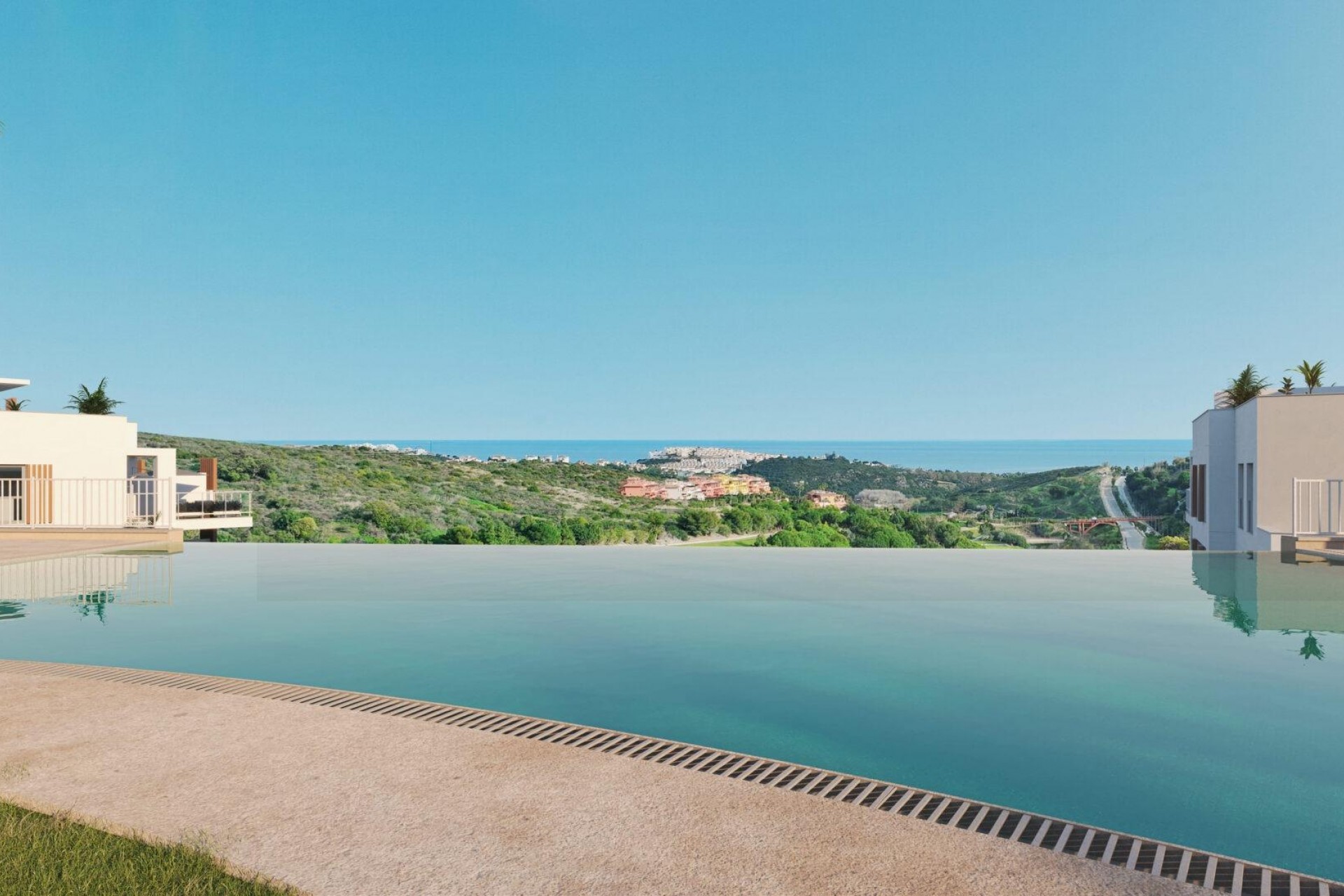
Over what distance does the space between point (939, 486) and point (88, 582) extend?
77.6 ft

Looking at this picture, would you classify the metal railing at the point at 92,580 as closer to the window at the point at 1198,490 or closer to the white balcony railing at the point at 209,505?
the white balcony railing at the point at 209,505

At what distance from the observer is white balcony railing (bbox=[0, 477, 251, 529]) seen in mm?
16016

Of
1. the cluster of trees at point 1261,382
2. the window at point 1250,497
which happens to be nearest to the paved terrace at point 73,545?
the window at point 1250,497

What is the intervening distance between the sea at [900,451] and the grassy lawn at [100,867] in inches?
1028

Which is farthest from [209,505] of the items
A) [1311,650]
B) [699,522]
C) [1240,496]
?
[1240,496]

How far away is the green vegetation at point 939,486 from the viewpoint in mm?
26062

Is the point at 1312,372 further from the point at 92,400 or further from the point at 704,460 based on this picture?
the point at 92,400

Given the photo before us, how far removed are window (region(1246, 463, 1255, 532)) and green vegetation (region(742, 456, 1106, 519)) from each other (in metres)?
10.3

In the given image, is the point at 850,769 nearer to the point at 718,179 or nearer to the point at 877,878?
the point at 877,878

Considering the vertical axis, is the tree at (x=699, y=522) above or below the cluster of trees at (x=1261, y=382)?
below

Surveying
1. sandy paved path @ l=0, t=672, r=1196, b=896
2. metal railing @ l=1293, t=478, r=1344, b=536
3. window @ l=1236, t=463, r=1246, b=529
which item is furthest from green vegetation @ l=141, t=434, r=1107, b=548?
sandy paved path @ l=0, t=672, r=1196, b=896

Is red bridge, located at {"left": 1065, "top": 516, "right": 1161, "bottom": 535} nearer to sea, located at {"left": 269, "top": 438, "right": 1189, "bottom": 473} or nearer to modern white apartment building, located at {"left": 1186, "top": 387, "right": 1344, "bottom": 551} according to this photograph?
sea, located at {"left": 269, "top": 438, "right": 1189, "bottom": 473}

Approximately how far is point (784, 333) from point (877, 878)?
40.6m

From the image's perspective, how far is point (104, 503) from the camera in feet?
59.9
